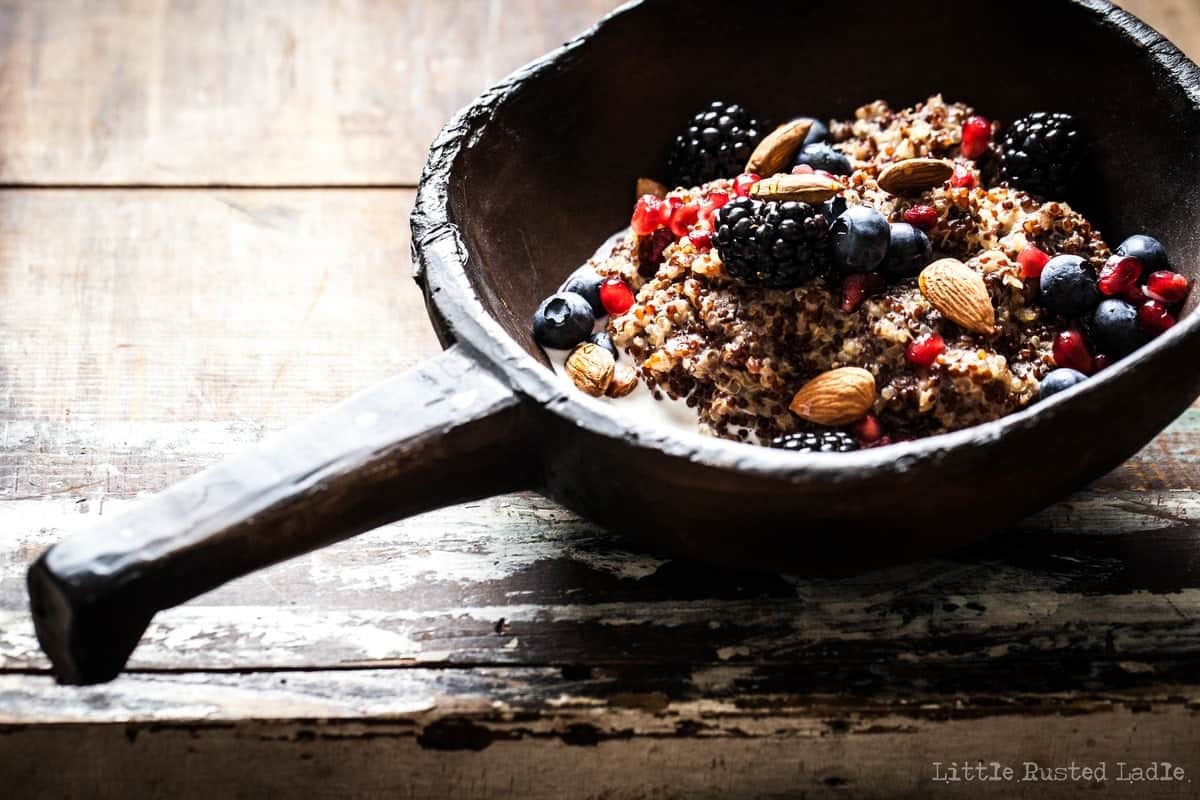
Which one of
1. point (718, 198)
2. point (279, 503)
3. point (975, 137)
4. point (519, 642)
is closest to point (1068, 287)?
point (975, 137)

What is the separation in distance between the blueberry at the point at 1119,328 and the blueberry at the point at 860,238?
25 cm

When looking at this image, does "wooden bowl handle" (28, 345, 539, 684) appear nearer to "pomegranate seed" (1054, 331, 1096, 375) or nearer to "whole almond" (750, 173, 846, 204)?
"whole almond" (750, 173, 846, 204)

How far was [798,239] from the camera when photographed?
1.30m

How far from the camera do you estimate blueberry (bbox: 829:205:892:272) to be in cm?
132

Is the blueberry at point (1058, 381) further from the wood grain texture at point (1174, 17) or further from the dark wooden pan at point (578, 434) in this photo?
the wood grain texture at point (1174, 17)

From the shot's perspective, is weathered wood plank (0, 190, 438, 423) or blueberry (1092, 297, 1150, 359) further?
weathered wood plank (0, 190, 438, 423)

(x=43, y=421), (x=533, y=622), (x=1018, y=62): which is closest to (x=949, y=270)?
(x=1018, y=62)

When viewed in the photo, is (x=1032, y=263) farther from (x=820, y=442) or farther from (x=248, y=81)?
(x=248, y=81)

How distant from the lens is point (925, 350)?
1.32 m

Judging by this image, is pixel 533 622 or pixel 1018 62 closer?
pixel 533 622

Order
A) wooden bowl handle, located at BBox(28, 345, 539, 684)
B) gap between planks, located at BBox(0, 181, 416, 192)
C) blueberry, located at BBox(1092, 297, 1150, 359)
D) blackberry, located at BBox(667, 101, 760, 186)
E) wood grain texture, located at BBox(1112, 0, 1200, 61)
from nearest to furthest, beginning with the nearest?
wooden bowl handle, located at BBox(28, 345, 539, 684) < blueberry, located at BBox(1092, 297, 1150, 359) < blackberry, located at BBox(667, 101, 760, 186) < gap between planks, located at BBox(0, 181, 416, 192) < wood grain texture, located at BBox(1112, 0, 1200, 61)

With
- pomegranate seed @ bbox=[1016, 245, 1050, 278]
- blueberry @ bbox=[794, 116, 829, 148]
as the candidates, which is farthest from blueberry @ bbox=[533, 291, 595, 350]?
pomegranate seed @ bbox=[1016, 245, 1050, 278]

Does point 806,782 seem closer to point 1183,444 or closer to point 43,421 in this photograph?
point 1183,444

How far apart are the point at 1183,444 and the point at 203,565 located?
3.74ft
